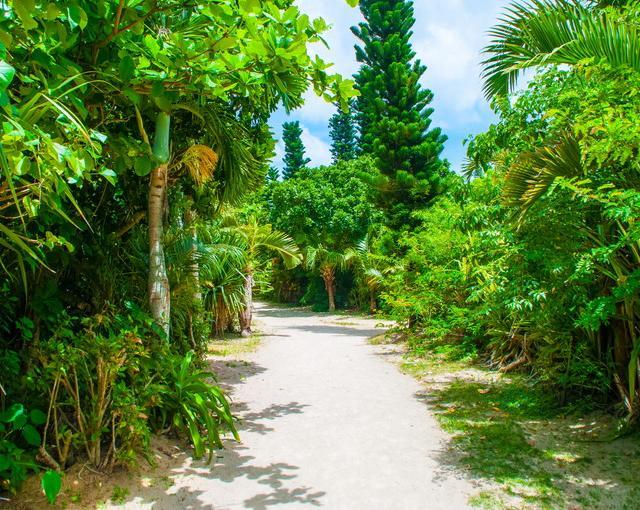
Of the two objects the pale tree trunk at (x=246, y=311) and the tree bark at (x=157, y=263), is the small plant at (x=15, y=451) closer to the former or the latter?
the tree bark at (x=157, y=263)

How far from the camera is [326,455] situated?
357 cm

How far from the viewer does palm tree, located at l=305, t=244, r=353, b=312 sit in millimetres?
17984

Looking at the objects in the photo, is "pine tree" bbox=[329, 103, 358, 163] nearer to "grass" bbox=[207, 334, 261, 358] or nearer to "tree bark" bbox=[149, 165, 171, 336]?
"grass" bbox=[207, 334, 261, 358]

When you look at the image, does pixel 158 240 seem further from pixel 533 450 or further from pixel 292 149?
pixel 292 149

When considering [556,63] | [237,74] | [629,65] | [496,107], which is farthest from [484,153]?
[237,74]

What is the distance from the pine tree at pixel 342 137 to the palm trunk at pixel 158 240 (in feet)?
91.4

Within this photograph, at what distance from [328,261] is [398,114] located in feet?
19.5

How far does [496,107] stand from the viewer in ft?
13.9

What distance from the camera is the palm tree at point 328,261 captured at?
708 inches

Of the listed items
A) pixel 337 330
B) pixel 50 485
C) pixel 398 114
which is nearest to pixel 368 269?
pixel 337 330

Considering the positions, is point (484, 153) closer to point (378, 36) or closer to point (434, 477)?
point (434, 477)

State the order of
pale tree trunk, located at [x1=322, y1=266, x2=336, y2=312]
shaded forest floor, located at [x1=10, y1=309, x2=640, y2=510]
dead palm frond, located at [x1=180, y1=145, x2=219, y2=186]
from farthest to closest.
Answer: pale tree trunk, located at [x1=322, y1=266, x2=336, y2=312]
dead palm frond, located at [x1=180, y1=145, x2=219, y2=186]
shaded forest floor, located at [x1=10, y1=309, x2=640, y2=510]

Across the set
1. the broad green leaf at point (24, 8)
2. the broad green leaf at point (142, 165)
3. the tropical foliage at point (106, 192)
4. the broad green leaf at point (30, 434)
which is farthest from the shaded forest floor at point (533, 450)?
the broad green leaf at point (24, 8)

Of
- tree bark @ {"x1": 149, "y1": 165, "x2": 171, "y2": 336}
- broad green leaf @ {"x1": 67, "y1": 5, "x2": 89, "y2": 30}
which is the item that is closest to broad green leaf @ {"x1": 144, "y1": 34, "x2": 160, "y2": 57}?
broad green leaf @ {"x1": 67, "y1": 5, "x2": 89, "y2": 30}
